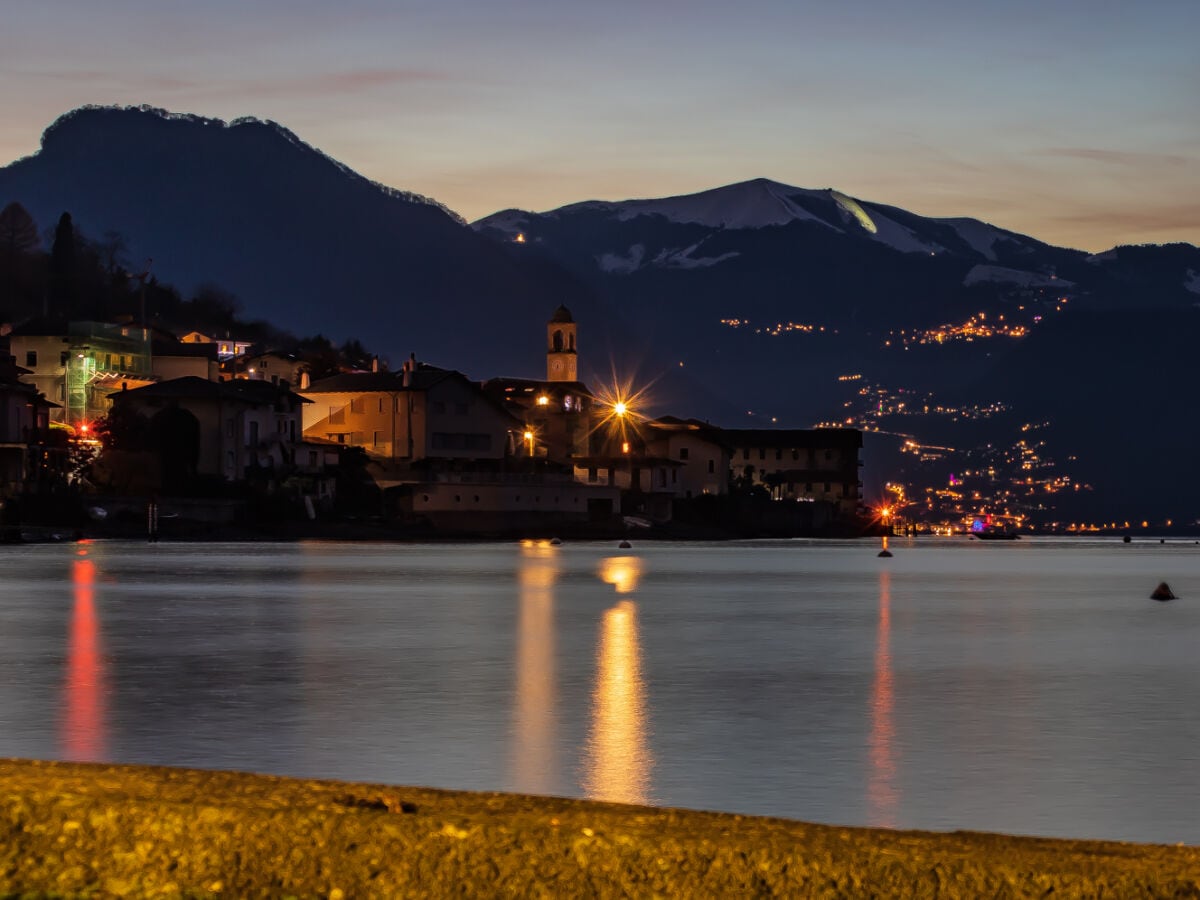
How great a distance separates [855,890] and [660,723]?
15.4 m

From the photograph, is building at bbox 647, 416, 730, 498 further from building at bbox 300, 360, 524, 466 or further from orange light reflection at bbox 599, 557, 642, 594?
orange light reflection at bbox 599, 557, 642, 594

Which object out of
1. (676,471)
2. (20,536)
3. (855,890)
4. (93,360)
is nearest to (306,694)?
(855,890)

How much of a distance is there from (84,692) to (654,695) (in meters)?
8.64

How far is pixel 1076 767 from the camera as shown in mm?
18859

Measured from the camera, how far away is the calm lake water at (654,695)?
688 inches

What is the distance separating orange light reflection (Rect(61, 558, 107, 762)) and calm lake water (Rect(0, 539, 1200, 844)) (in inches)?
3.4

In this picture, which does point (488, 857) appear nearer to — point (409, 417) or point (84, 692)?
point (84, 692)

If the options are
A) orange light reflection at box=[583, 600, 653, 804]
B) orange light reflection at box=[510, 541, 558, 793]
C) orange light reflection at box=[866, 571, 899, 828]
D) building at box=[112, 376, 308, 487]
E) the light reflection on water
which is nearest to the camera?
orange light reflection at box=[866, 571, 899, 828]

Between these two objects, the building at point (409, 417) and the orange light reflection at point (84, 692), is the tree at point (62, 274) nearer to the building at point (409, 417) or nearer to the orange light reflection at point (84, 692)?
the building at point (409, 417)

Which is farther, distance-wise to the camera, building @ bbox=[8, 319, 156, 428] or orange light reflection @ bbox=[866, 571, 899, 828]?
building @ bbox=[8, 319, 156, 428]

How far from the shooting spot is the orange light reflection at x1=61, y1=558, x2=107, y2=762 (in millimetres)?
20094

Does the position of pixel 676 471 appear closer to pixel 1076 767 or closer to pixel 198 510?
pixel 198 510

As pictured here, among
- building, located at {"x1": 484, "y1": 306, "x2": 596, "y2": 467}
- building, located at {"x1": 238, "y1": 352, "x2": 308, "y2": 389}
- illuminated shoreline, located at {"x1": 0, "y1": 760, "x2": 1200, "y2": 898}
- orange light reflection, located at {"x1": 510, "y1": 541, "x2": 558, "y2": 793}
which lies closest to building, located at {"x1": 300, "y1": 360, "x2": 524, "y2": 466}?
building, located at {"x1": 484, "y1": 306, "x2": 596, "y2": 467}

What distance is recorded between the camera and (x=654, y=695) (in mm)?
27484
